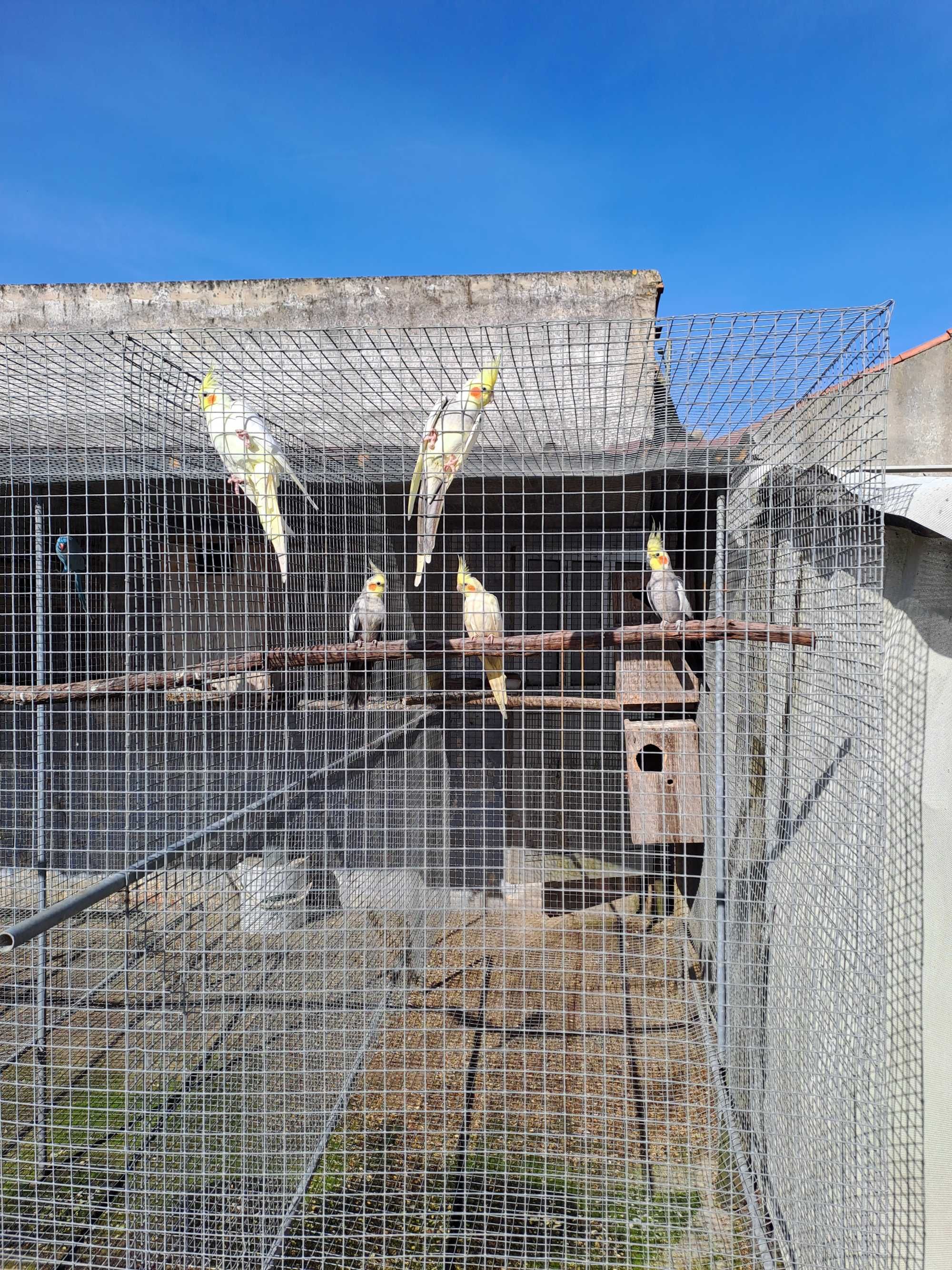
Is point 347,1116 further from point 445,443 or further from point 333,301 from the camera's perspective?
point 333,301

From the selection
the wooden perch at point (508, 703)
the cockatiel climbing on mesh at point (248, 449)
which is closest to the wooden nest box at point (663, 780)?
the wooden perch at point (508, 703)

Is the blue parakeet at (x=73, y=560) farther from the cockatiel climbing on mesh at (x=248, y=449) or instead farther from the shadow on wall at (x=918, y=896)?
the shadow on wall at (x=918, y=896)

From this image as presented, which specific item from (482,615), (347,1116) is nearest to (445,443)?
(482,615)

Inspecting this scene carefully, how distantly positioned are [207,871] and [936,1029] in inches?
72.9

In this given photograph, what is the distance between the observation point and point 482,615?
120 inches

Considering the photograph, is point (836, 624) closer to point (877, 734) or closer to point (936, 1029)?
point (877, 734)

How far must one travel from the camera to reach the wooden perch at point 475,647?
6.99ft

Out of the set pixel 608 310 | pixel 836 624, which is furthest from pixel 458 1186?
pixel 608 310

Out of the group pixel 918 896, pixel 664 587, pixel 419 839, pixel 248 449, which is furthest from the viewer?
pixel 419 839

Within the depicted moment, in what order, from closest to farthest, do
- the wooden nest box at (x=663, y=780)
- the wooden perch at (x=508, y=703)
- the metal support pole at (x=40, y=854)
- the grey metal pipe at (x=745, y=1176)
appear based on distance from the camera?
the grey metal pipe at (x=745, y=1176) → the metal support pole at (x=40, y=854) → the wooden perch at (x=508, y=703) → the wooden nest box at (x=663, y=780)

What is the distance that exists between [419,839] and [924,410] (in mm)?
3189

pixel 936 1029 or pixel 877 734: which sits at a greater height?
pixel 877 734

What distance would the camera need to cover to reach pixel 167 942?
130 inches

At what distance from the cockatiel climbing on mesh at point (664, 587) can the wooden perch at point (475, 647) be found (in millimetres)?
1065
